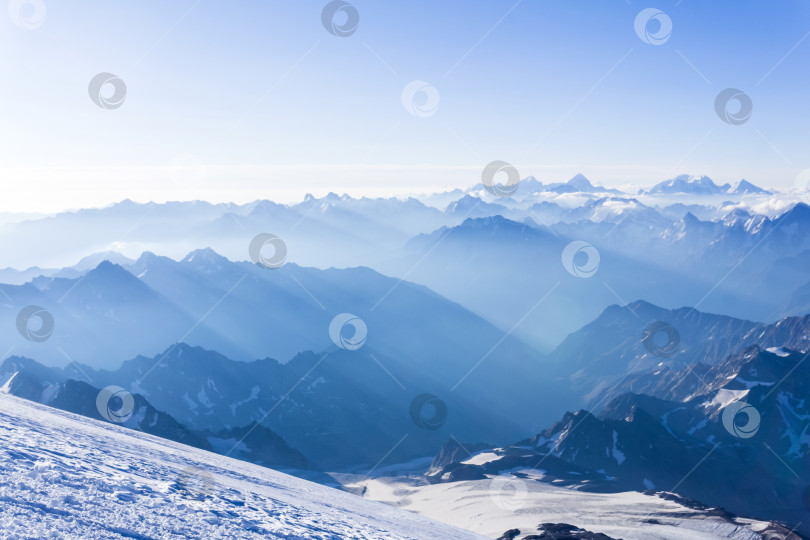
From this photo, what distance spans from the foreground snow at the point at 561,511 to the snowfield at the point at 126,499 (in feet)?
225

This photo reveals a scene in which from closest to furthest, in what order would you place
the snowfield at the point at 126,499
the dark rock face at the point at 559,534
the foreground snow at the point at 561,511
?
1. the snowfield at the point at 126,499
2. the dark rock face at the point at 559,534
3. the foreground snow at the point at 561,511

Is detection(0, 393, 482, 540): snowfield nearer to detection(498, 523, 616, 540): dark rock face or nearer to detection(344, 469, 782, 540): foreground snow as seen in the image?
detection(498, 523, 616, 540): dark rock face

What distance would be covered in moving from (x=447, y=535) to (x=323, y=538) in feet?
57.9

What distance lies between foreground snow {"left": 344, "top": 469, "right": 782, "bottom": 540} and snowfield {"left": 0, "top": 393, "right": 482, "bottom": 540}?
68.4m

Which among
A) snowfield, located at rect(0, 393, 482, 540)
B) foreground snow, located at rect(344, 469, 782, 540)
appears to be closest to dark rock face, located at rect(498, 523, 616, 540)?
foreground snow, located at rect(344, 469, 782, 540)

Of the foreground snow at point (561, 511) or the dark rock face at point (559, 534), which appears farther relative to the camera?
the foreground snow at point (561, 511)

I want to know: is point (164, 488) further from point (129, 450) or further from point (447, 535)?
point (447, 535)

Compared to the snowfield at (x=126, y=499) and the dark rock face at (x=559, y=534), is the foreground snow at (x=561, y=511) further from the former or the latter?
the snowfield at (x=126, y=499)

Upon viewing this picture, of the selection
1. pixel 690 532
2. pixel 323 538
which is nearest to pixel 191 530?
pixel 323 538

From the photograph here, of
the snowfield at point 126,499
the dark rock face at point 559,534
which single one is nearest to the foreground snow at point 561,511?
the dark rock face at point 559,534

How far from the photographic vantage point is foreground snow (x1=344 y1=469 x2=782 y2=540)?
327 feet

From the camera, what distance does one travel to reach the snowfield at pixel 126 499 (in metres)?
17.2

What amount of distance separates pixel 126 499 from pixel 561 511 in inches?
5340

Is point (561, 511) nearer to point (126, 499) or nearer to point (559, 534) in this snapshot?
point (559, 534)
